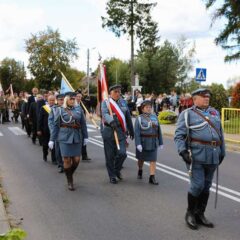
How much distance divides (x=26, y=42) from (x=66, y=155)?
2280 inches

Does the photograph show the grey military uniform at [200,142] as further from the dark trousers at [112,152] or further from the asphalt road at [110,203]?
the dark trousers at [112,152]

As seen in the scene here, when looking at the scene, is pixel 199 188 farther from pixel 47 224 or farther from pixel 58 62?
pixel 58 62

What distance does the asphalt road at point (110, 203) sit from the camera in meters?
6.02

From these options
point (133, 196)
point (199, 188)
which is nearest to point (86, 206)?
point (133, 196)

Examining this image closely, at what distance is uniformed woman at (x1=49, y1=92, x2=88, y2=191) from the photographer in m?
8.43

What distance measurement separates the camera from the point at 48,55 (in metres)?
63.0

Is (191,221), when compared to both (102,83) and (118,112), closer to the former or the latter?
(118,112)

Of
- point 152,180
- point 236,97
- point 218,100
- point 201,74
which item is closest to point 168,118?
point 218,100

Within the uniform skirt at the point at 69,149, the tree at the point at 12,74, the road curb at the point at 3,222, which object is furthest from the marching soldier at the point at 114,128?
the tree at the point at 12,74

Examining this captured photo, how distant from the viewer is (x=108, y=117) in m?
8.84

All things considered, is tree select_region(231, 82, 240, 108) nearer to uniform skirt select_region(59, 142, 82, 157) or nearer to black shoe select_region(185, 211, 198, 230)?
uniform skirt select_region(59, 142, 82, 157)

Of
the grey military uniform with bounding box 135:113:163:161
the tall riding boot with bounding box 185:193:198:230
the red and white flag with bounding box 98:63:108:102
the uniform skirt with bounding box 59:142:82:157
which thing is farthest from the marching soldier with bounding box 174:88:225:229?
the red and white flag with bounding box 98:63:108:102

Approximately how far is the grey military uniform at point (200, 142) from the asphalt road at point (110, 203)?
0.68 m

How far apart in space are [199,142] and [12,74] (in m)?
88.3
